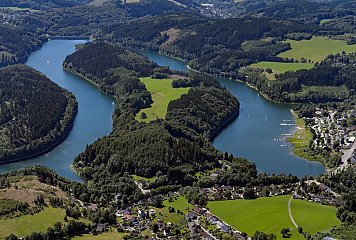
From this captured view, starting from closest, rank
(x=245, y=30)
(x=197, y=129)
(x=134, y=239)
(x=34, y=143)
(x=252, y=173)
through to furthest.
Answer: (x=134, y=239)
(x=252, y=173)
(x=34, y=143)
(x=197, y=129)
(x=245, y=30)

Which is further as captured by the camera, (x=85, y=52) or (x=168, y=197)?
(x=85, y=52)

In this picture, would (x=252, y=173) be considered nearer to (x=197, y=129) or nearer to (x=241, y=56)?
(x=197, y=129)

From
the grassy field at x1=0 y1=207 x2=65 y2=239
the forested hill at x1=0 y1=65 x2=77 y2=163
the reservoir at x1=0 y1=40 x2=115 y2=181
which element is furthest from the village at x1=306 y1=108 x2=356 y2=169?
the forested hill at x1=0 y1=65 x2=77 y2=163

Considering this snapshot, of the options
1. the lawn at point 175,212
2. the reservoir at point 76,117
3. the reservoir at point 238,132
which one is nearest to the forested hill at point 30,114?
the reservoir at point 76,117

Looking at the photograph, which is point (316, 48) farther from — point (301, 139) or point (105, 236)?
point (105, 236)

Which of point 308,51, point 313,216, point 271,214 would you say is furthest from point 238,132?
point 308,51

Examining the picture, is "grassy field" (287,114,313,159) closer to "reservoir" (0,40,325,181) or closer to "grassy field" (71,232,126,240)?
"reservoir" (0,40,325,181)

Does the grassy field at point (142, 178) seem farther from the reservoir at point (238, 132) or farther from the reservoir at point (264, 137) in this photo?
the reservoir at point (264, 137)

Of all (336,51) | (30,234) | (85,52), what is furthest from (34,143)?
(336,51)
